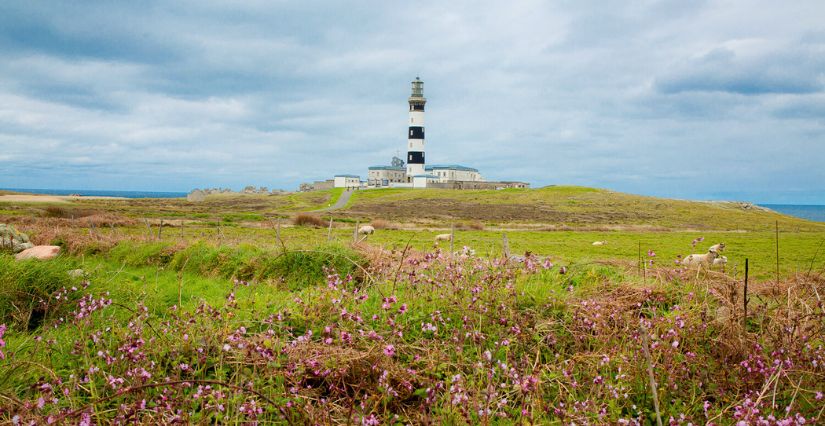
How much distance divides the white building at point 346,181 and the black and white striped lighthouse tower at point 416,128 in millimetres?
32445

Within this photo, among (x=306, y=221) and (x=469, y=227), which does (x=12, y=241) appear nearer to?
(x=306, y=221)

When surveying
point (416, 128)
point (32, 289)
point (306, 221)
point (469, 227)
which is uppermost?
point (416, 128)

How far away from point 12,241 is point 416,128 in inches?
4734

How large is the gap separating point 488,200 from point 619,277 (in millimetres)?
100521

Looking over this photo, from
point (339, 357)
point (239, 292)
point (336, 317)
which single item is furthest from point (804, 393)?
point (239, 292)

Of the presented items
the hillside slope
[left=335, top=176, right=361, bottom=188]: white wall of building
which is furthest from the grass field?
[left=335, top=176, right=361, bottom=188]: white wall of building

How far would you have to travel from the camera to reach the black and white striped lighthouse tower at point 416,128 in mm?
135125

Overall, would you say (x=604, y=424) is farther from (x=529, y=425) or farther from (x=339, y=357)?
(x=339, y=357)

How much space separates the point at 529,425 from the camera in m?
4.73

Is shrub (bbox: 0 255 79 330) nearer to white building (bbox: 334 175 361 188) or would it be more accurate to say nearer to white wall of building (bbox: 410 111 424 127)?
white wall of building (bbox: 410 111 424 127)

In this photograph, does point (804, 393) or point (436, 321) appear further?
point (436, 321)

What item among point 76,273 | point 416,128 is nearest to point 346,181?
point 416,128

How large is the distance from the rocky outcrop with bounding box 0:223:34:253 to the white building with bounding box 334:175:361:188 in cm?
14837

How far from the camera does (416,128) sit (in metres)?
135
